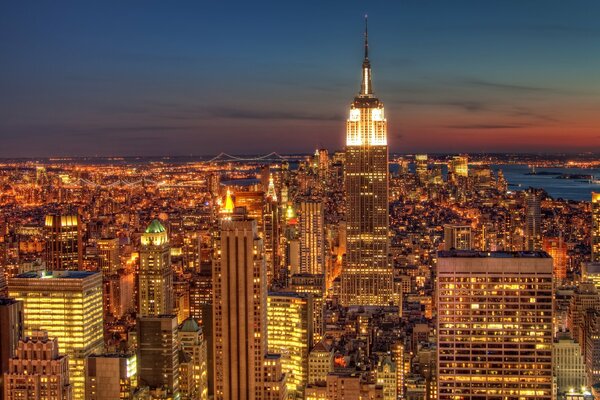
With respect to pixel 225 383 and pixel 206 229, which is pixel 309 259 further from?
pixel 225 383

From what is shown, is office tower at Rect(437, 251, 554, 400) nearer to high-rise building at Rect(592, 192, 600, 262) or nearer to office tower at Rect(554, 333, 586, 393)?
office tower at Rect(554, 333, 586, 393)

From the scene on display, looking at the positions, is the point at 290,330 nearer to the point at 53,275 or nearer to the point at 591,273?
the point at 53,275

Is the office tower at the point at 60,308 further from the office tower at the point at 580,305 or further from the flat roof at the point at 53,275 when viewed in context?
the office tower at the point at 580,305

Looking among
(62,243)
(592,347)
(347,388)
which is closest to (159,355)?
(347,388)

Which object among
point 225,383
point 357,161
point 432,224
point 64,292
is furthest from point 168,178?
point 225,383

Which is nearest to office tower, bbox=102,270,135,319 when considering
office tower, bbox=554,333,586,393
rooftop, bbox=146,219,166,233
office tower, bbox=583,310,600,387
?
rooftop, bbox=146,219,166,233

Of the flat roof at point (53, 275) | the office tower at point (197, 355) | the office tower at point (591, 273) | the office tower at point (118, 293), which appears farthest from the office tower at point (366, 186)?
the flat roof at point (53, 275)
